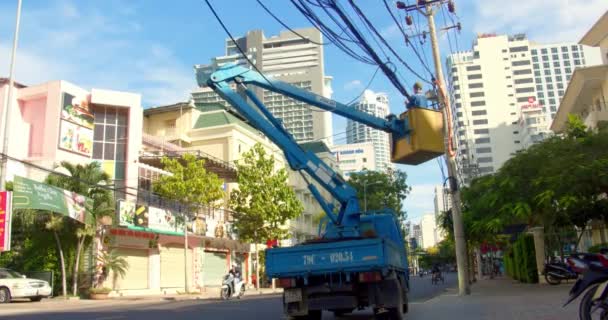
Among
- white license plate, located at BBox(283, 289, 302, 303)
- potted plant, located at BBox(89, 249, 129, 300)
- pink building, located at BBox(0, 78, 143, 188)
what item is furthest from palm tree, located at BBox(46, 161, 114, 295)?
white license plate, located at BBox(283, 289, 302, 303)

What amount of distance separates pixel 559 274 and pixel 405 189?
46.4 meters

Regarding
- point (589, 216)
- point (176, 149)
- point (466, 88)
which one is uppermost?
point (466, 88)

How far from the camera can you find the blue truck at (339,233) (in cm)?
933

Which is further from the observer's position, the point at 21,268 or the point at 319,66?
the point at 319,66

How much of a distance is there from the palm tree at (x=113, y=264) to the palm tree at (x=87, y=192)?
3.81ft

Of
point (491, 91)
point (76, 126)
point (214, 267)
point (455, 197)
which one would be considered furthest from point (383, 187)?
point (491, 91)

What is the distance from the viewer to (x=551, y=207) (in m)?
18.5

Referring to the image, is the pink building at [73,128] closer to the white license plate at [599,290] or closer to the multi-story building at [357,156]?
the white license plate at [599,290]

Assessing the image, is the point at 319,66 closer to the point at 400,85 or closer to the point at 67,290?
the point at 67,290

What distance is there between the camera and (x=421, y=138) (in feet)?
39.9

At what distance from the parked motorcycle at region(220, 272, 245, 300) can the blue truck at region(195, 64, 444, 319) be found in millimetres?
9729

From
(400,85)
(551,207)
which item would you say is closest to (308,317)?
(400,85)

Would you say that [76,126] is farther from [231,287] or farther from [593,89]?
[593,89]

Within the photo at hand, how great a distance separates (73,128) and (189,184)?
723 centimetres
